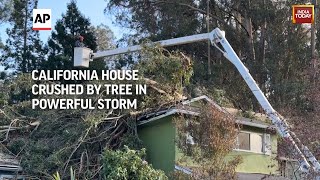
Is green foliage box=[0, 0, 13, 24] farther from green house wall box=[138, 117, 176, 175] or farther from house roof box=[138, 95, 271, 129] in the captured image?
house roof box=[138, 95, 271, 129]

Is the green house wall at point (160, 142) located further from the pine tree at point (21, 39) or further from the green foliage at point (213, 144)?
the pine tree at point (21, 39)

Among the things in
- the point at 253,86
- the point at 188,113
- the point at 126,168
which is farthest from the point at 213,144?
the point at 126,168

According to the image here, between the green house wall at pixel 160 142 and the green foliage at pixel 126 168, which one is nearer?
the green foliage at pixel 126 168

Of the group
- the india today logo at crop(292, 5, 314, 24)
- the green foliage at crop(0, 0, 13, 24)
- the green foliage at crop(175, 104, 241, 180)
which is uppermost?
the green foliage at crop(0, 0, 13, 24)

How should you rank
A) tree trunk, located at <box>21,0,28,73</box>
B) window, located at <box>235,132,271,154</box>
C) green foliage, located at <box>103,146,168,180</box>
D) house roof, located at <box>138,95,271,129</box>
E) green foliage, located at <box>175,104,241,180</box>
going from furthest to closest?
1. tree trunk, located at <box>21,0,28,73</box>
2. window, located at <box>235,132,271,154</box>
3. house roof, located at <box>138,95,271,129</box>
4. green foliage, located at <box>103,146,168,180</box>
5. green foliage, located at <box>175,104,241,180</box>

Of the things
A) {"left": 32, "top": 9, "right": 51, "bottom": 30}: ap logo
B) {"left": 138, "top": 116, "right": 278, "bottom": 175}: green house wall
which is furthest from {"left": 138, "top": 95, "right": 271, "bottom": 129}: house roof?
{"left": 32, "top": 9, "right": 51, "bottom": 30}: ap logo

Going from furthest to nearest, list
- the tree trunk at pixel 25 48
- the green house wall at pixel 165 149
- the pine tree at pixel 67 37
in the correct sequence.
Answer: the tree trunk at pixel 25 48, the pine tree at pixel 67 37, the green house wall at pixel 165 149

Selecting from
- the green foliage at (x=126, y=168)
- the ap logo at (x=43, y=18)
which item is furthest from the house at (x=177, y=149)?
the ap logo at (x=43, y=18)

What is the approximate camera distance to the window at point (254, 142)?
64.8 ft

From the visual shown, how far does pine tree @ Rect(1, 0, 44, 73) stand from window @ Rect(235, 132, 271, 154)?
68.5 feet

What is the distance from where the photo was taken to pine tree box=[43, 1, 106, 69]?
32.4 meters

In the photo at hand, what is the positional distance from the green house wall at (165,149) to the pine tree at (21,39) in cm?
1975

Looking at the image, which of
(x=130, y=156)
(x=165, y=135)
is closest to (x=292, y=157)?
(x=130, y=156)

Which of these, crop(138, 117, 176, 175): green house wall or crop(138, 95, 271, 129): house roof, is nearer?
crop(138, 95, 271, 129): house roof
